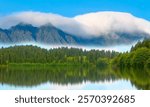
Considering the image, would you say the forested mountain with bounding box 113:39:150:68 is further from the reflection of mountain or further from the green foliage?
the reflection of mountain

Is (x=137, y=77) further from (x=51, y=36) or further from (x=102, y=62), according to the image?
(x=51, y=36)

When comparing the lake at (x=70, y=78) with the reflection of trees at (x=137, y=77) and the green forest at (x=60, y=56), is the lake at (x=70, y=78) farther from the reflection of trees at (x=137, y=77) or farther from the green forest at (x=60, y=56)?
the green forest at (x=60, y=56)

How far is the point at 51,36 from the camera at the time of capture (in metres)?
7.57

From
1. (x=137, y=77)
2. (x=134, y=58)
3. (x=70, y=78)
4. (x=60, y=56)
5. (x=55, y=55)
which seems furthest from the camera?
(x=134, y=58)

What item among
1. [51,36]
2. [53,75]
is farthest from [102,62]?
[51,36]

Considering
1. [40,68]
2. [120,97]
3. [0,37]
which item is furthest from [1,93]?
[40,68]

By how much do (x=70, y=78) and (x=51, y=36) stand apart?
26.5 inches

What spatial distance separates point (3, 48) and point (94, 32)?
1.35 meters

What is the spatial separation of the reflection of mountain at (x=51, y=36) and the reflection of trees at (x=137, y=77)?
0.51 meters

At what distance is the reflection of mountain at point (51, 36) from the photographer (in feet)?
24.4

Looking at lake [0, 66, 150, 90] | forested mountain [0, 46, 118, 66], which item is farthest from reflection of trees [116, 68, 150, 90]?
forested mountain [0, 46, 118, 66]

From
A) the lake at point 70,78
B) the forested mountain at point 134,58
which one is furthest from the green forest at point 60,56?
the lake at point 70,78

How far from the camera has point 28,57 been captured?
326 inches

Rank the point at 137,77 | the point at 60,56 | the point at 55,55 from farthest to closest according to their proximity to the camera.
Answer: the point at 60,56 < the point at 55,55 < the point at 137,77
